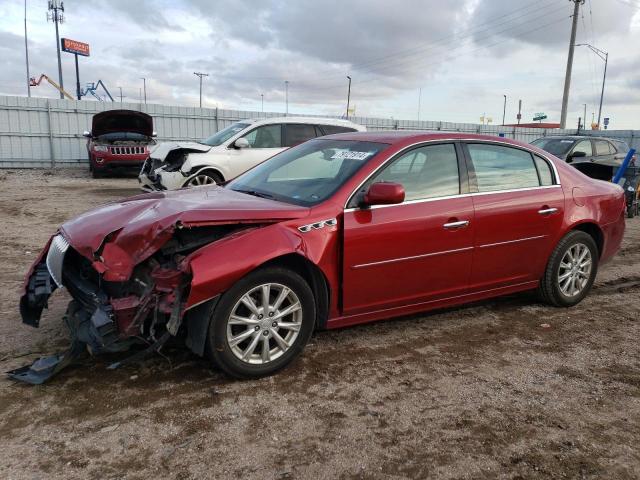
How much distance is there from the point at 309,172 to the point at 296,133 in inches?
264

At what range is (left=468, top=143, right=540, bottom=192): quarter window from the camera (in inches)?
173

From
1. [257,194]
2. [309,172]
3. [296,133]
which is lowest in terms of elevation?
[257,194]

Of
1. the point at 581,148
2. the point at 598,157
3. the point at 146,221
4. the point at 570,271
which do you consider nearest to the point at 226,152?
the point at 570,271

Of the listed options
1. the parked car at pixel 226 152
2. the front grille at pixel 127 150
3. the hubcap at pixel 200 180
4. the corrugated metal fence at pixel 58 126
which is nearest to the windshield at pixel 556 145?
the parked car at pixel 226 152

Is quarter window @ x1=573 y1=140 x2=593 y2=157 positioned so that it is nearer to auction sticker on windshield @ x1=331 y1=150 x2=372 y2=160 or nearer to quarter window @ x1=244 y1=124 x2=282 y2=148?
quarter window @ x1=244 y1=124 x2=282 y2=148

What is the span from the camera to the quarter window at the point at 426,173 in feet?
13.2

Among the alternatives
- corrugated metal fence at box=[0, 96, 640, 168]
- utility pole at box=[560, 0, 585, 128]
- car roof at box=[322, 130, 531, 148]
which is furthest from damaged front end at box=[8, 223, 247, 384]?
utility pole at box=[560, 0, 585, 128]

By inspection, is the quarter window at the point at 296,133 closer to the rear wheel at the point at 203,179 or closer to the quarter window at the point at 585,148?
the rear wheel at the point at 203,179

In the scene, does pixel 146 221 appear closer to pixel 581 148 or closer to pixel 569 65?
pixel 581 148

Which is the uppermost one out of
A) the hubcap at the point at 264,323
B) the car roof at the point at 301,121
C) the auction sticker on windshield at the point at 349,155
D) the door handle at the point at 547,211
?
the car roof at the point at 301,121

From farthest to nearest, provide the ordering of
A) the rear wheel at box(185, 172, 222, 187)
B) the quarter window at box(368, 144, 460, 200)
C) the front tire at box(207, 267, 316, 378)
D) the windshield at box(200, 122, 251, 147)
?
the windshield at box(200, 122, 251, 147), the rear wheel at box(185, 172, 222, 187), the quarter window at box(368, 144, 460, 200), the front tire at box(207, 267, 316, 378)

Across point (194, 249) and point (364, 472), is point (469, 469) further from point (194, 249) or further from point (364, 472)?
point (194, 249)

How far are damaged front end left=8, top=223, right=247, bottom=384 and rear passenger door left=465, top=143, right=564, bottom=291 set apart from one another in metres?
2.07

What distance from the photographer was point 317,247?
11.6 ft
